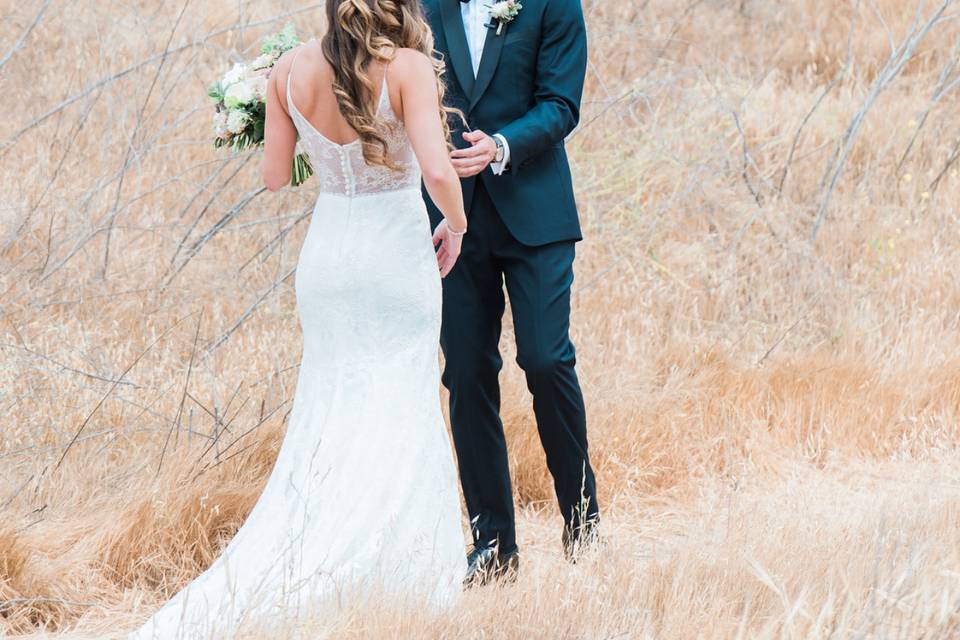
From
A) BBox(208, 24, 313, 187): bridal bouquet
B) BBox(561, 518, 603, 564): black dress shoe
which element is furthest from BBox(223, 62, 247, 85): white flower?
BBox(561, 518, 603, 564): black dress shoe

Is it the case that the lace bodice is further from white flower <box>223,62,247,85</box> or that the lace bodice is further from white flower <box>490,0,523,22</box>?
white flower <box>490,0,523,22</box>

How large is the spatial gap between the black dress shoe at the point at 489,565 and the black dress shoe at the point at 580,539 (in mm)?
197

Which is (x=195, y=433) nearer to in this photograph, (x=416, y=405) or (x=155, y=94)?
(x=416, y=405)

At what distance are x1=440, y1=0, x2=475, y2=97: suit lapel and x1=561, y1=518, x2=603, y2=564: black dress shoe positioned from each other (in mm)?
1586

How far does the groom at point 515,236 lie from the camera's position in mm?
3998

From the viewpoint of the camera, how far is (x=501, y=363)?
13.7 feet

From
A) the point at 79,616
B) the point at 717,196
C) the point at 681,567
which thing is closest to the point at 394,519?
the point at 681,567

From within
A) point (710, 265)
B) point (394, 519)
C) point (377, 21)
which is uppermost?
point (377, 21)

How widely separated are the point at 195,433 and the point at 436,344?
136cm

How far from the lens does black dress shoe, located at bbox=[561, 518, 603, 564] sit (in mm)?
4137

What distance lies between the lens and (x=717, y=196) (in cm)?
776

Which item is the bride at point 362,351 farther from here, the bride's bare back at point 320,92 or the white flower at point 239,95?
the white flower at point 239,95

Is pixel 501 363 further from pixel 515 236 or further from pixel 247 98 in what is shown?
pixel 247 98

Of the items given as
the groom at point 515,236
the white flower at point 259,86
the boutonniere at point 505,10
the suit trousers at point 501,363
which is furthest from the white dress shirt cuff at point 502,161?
the white flower at point 259,86
